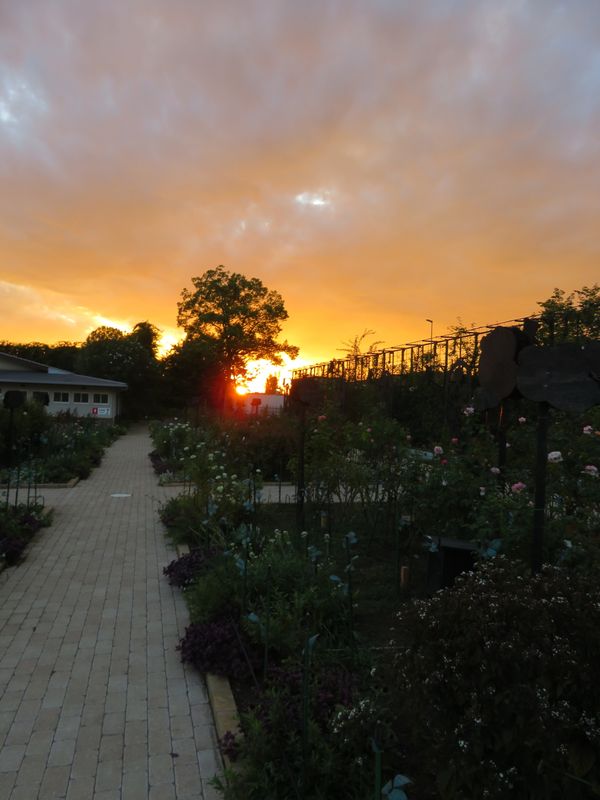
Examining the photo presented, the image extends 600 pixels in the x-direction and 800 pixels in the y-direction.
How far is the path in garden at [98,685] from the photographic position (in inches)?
97.3

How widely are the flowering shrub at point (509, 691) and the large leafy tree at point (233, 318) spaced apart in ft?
130

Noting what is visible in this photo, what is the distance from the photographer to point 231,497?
6.78 metres

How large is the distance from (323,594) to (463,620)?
2.39m

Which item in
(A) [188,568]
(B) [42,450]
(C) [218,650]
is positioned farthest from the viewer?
(B) [42,450]

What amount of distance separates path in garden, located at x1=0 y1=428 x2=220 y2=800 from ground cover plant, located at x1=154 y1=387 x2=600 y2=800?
0.85 ft

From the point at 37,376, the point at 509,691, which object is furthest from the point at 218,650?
the point at 37,376

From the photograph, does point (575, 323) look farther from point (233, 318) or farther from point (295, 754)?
point (233, 318)

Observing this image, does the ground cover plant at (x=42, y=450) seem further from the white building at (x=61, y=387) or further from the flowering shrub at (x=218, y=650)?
the white building at (x=61, y=387)

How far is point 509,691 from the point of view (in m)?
1.44

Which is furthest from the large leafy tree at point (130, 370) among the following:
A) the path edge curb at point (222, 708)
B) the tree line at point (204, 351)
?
the path edge curb at point (222, 708)

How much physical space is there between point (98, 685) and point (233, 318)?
130 ft

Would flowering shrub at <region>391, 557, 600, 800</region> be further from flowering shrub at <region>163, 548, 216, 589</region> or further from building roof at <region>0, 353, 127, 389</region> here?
building roof at <region>0, 353, 127, 389</region>

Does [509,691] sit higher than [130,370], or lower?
lower

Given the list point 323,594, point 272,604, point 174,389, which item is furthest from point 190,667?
point 174,389
